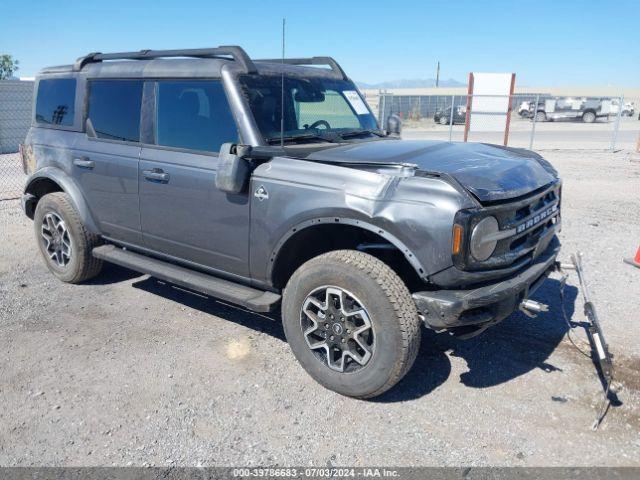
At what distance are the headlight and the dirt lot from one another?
3.41 ft

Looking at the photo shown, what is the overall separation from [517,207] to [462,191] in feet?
1.62

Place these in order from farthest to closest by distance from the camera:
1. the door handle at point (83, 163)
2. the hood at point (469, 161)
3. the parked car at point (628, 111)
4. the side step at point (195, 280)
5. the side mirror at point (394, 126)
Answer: the parked car at point (628, 111)
the side mirror at point (394, 126)
the door handle at point (83, 163)
the side step at point (195, 280)
the hood at point (469, 161)

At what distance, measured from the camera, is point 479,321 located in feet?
10.1

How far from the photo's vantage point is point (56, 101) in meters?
5.31

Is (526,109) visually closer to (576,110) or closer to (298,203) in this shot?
(576,110)

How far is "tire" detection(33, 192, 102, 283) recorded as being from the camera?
5117mm

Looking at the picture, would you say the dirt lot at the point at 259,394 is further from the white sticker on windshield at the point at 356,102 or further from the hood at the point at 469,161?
the white sticker on windshield at the point at 356,102

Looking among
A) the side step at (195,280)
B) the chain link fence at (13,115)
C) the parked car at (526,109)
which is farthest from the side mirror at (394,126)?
the parked car at (526,109)

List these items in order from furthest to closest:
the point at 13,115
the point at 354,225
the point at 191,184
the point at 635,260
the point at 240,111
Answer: the point at 13,115
the point at 635,260
the point at 191,184
the point at 240,111
the point at 354,225

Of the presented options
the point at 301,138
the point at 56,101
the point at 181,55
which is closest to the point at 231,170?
the point at 301,138

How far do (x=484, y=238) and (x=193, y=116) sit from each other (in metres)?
2.41

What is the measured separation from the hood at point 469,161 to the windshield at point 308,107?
1.18ft

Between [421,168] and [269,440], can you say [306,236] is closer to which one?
[421,168]

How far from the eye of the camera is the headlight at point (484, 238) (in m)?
2.97
